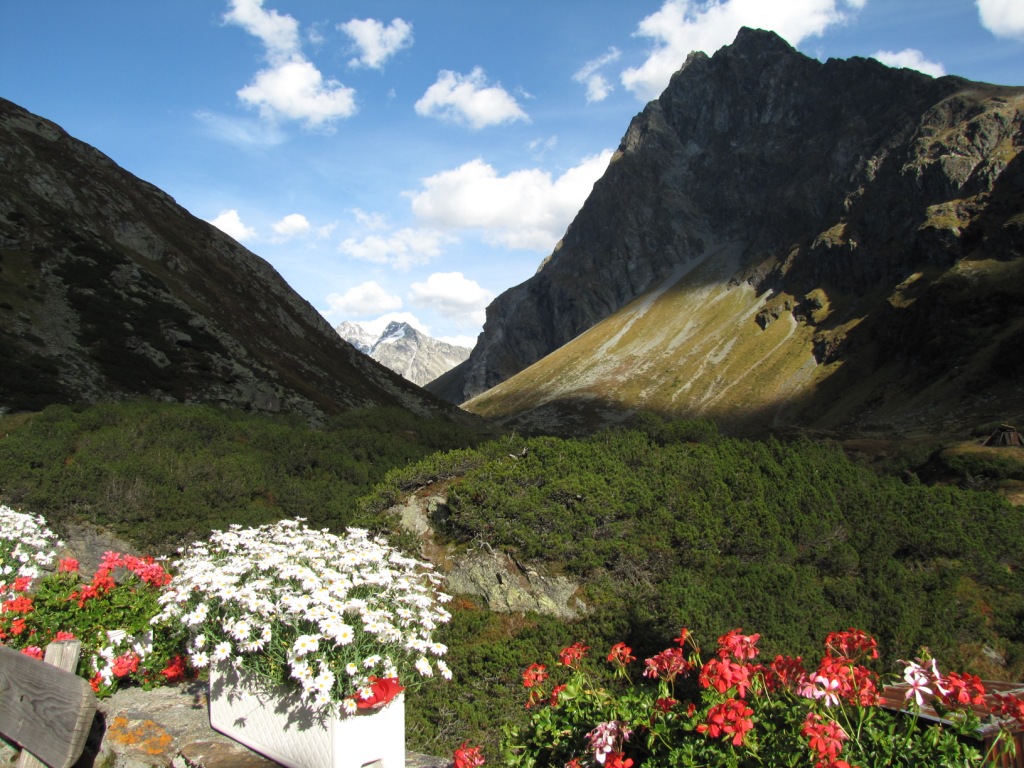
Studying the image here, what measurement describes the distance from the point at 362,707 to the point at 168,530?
8721 millimetres

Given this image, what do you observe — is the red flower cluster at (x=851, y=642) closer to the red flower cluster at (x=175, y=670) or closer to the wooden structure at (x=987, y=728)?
the wooden structure at (x=987, y=728)

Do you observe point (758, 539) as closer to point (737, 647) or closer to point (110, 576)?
point (737, 647)

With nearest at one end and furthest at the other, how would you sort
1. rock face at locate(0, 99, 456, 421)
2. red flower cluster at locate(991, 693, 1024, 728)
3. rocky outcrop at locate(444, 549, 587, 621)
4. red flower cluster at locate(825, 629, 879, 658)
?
red flower cluster at locate(991, 693, 1024, 728)
red flower cluster at locate(825, 629, 879, 658)
rocky outcrop at locate(444, 549, 587, 621)
rock face at locate(0, 99, 456, 421)

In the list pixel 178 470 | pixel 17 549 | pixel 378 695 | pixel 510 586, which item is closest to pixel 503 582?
pixel 510 586

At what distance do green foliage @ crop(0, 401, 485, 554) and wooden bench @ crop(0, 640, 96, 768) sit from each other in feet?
23.4

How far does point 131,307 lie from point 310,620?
129 feet

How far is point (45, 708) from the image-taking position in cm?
324

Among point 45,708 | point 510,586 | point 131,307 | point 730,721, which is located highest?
point 131,307

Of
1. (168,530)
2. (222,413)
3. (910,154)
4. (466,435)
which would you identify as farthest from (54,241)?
(910,154)

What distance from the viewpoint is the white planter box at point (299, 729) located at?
168 inches

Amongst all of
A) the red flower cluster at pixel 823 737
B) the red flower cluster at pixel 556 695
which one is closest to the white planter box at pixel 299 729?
the red flower cluster at pixel 556 695

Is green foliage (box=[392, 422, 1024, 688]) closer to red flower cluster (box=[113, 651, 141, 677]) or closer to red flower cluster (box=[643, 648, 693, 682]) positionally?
red flower cluster (box=[643, 648, 693, 682])

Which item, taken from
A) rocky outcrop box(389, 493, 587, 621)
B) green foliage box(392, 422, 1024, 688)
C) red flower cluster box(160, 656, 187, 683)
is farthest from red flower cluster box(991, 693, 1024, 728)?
red flower cluster box(160, 656, 187, 683)

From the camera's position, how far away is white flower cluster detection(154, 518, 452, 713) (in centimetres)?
434
